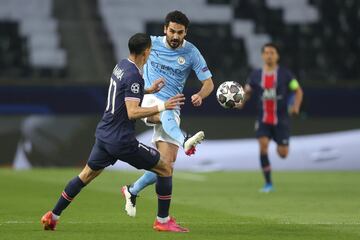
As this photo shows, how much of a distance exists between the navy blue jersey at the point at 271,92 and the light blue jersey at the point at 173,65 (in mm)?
5314

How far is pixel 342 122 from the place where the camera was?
67.1 ft

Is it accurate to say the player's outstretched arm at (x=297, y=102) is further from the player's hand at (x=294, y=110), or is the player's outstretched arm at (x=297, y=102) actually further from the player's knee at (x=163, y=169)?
the player's knee at (x=163, y=169)

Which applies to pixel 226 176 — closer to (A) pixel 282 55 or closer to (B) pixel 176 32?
(A) pixel 282 55

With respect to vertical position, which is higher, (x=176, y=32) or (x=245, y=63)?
(x=176, y=32)

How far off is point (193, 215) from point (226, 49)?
40.1 feet

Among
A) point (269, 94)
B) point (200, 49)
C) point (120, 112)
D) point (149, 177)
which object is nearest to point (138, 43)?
point (120, 112)

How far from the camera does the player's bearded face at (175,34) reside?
9948 mm

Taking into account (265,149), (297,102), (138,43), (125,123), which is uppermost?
(138,43)

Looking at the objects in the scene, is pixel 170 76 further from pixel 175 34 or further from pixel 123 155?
pixel 123 155

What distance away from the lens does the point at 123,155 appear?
348 inches

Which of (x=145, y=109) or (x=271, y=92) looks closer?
(x=145, y=109)

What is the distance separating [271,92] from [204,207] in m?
4.06

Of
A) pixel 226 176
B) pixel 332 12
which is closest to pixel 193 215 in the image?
pixel 226 176

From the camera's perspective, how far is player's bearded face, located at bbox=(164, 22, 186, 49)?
9948mm
